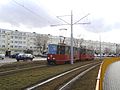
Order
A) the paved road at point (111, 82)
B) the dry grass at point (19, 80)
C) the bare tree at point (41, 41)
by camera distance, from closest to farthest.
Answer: the dry grass at point (19, 80)
the paved road at point (111, 82)
the bare tree at point (41, 41)

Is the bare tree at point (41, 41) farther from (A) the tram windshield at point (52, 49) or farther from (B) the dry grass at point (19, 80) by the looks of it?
(B) the dry grass at point (19, 80)

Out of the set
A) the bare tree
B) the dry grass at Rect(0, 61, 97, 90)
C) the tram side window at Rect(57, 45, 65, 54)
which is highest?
the bare tree

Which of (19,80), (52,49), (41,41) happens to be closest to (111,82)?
(19,80)

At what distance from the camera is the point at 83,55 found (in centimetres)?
6053

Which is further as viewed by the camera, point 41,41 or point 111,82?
point 41,41

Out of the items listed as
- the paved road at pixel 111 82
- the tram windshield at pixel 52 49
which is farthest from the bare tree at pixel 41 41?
the paved road at pixel 111 82

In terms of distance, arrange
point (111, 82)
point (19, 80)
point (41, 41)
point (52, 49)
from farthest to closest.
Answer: point (41, 41), point (52, 49), point (111, 82), point (19, 80)

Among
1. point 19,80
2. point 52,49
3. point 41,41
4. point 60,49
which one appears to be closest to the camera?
point 19,80

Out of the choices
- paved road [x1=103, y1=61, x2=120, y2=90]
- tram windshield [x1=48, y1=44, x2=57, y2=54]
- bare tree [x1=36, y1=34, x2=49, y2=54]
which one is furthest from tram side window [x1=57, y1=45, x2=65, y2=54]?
bare tree [x1=36, y1=34, x2=49, y2=54]

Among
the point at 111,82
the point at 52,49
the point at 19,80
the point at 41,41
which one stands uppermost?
the point at 41,41

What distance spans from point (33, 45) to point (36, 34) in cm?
648

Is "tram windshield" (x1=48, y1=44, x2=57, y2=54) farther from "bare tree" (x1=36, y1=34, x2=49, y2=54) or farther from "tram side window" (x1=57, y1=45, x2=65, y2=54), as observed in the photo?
"bare tree" (x1=36, y1=34, x2=49, y2=54)

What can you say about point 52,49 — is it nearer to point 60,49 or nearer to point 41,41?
point 60,49

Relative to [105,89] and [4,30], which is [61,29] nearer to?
[105,89]
